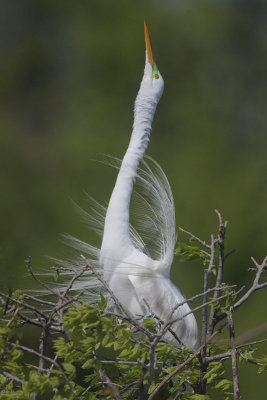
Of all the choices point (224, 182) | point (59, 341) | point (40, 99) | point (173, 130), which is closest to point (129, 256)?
point (59, 341)

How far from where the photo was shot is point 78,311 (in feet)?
5.75

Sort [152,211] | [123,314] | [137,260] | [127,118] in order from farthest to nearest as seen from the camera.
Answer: [127,118]
[152,211]
[137,260]
[123,314]

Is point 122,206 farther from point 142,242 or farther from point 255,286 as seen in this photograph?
point 255,286

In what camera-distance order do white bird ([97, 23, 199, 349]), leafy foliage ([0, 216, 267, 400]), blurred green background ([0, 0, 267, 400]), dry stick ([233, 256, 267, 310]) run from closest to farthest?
leafy foliage ([0, 216, 267, 400]) → dry stick ([233, 256, 267, 310]) → white bird ([97, 23, 199, 349]) → blurred green background ([0, 0, 267, 400])

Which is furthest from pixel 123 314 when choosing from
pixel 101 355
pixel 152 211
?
pixel 152 211

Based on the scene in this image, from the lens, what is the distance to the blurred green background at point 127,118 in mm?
6502

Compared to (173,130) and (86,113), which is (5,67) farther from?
(173,130)

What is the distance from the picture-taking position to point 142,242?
10.1 ft

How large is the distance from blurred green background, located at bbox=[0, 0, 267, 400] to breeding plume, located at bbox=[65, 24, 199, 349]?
92.3 inches

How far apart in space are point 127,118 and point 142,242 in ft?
15.3

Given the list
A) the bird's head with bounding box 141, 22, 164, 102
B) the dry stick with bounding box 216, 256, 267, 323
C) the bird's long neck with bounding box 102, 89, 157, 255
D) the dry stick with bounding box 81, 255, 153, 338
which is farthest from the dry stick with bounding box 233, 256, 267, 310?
the bird's head with bounding box 141, 22, 164, 102

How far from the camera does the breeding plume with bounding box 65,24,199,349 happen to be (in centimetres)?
272

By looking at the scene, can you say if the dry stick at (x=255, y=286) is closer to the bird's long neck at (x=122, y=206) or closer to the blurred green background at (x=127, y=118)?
the bird's long neck at (x=122, y=206)

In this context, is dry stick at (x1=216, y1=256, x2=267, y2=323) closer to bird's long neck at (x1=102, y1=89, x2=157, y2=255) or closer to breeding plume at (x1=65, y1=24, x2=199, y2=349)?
breeding plume at (x1=65, y1=24, x2=199, y2=349)
